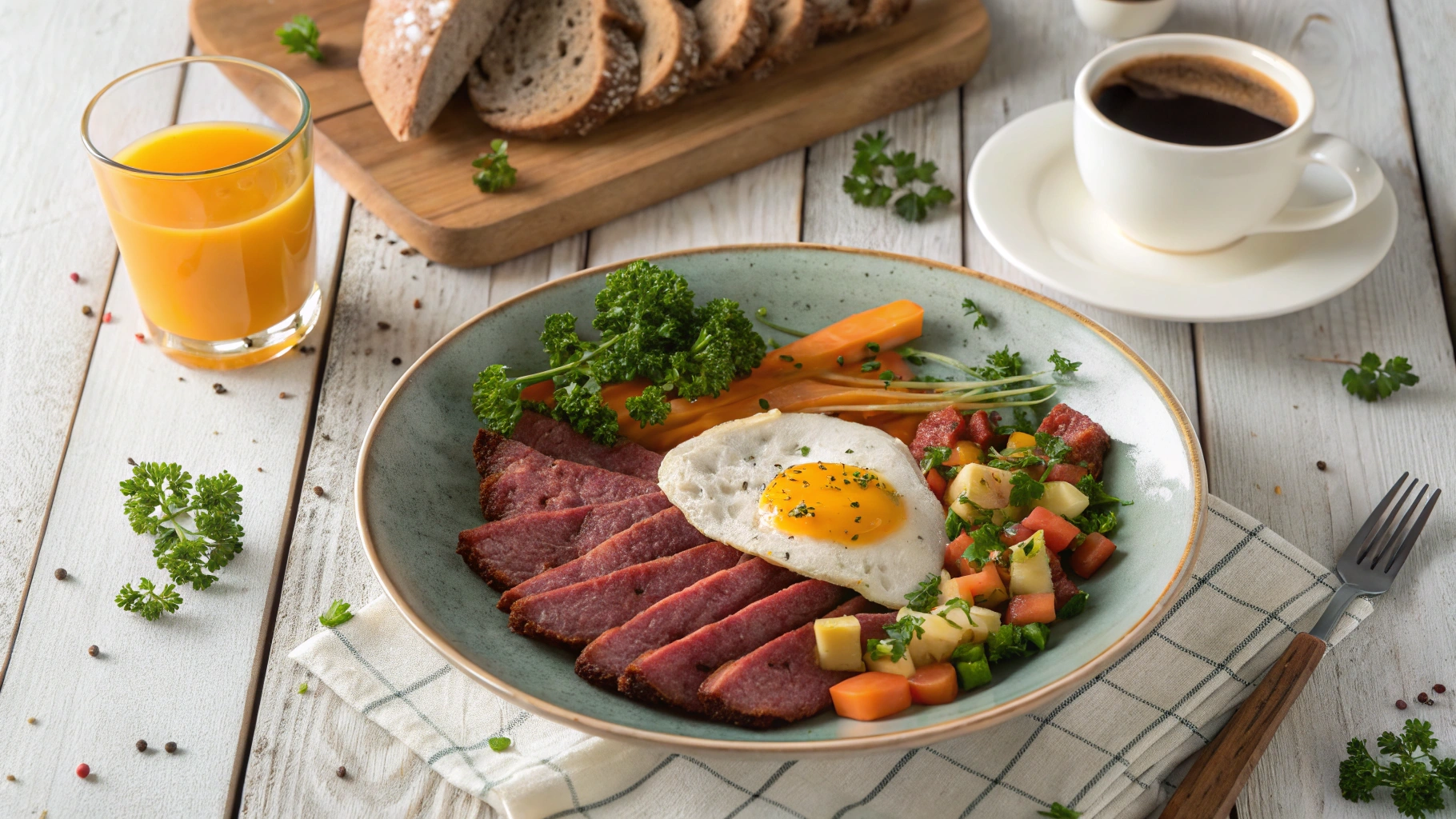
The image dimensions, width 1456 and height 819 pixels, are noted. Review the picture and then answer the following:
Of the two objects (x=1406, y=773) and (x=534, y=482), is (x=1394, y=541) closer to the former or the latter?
(x=1406, y=773)

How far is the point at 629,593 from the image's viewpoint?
294 centimetres

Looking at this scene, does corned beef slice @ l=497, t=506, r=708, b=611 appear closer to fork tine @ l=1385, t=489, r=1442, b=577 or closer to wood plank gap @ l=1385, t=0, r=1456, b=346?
fork tine @ l=1385, t=489, r=1442, b=577

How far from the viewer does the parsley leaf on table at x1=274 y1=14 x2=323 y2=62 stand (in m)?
5.02

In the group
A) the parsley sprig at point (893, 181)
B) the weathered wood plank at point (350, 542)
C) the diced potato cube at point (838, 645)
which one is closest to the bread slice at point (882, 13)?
the parsley sprig at point (893, 181)

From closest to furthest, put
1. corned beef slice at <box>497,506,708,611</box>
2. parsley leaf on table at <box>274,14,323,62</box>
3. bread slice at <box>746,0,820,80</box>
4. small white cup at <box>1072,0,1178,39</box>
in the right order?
corned beef slice at <box>497,506,708,611</box> → bread slice at <box>746,0,820,80</box> → parsley leaf on table at <box>274,14,323,62</box> → small white cup at <box>1072,0,1178,39</box>

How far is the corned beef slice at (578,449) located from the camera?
135 inches

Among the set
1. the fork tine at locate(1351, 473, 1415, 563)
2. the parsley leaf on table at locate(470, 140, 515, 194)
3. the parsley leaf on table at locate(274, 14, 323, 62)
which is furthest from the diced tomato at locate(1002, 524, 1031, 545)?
the parsley leaf on table at locate(274, 14, 323, 62)

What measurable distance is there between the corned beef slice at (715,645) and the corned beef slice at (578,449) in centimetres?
65

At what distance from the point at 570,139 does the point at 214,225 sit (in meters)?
1.51

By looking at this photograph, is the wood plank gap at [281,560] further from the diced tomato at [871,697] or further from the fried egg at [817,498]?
the diced tomato at [871,697]

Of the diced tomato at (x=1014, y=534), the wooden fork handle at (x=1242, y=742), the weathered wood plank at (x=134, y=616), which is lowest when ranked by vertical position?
the weathered wood plank at (x=134, y=616)

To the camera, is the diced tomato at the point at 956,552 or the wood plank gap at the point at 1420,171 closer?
the diced tomato at the point at 956,552

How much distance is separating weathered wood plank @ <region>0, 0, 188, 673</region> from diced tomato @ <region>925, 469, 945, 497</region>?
255cm

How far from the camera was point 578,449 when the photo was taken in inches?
137
